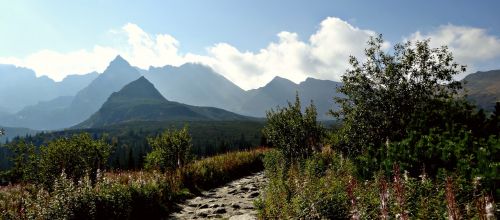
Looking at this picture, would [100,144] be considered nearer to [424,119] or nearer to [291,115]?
[291,115]

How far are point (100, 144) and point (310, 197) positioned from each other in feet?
32.0

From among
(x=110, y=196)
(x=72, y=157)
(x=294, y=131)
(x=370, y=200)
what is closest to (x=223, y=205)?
(x=110, y=196)

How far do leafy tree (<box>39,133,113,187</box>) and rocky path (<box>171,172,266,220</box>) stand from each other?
12.6ft

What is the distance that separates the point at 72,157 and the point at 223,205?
601 centimetres

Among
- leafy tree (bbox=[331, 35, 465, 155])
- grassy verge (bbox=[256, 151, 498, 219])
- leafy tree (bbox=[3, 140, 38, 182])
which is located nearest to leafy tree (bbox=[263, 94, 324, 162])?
leafy tree (bbox=[331, 35, 465, 155])

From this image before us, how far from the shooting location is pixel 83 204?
1219cm

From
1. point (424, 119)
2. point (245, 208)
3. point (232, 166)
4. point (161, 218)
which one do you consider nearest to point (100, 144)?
point (161, 218)

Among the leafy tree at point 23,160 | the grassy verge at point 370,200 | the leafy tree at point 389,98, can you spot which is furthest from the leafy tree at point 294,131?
the leafy tree at point 23,160

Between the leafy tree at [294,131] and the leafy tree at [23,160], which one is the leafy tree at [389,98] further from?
the leafy tree at [23,160]

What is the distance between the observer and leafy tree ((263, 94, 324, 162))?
82.9ft

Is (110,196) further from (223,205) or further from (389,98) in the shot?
(389,98)

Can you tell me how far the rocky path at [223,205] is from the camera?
1477 cm

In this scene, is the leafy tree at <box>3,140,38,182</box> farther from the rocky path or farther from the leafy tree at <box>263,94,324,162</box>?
the leafy tree at <box>263,94,324,162</box>

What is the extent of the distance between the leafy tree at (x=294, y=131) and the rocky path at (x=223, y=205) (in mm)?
4680
